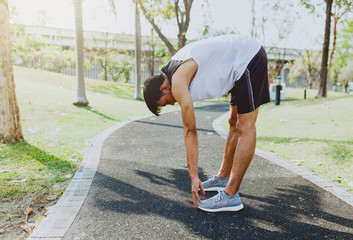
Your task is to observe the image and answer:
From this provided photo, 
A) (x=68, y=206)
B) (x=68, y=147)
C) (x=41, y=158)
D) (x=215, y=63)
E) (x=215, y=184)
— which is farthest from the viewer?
(x=68, y=147)

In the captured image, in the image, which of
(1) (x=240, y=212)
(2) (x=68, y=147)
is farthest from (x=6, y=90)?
(1) (x=240, y=212)

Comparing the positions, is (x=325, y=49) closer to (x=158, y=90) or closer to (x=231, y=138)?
(x=231, y=138)

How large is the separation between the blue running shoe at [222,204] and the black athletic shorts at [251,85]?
79 cm

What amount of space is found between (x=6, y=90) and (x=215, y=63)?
3.96 metres

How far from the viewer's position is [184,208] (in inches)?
105

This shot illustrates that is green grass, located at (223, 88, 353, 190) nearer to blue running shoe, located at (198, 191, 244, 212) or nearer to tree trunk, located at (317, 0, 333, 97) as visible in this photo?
blue running shoe, located at (198, 191, 244, 212)

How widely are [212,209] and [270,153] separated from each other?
8.37 ft

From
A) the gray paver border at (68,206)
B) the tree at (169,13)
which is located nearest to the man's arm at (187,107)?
the gray paver border at (68,206)

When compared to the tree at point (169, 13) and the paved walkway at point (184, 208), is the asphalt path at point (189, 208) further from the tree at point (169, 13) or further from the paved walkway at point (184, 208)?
the tree at point (169, 13)

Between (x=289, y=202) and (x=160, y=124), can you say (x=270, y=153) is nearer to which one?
(x=289, y=202)

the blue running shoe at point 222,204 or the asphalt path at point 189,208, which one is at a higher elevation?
the blue running shoe at point 222,204

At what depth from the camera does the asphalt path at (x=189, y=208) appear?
2.24 metres

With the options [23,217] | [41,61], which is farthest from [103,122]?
[41,61]

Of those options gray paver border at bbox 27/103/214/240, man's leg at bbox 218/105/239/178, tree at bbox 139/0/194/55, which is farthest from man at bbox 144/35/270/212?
tree at bbox 139/0/194/55
